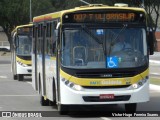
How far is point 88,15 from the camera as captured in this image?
612 inches

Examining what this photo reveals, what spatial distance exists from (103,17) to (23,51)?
1884 cm

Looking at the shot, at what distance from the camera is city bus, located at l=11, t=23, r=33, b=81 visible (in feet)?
110


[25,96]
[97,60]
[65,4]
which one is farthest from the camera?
[65,4]

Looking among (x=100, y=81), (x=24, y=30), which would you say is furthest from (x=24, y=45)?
(x=100, y=81)

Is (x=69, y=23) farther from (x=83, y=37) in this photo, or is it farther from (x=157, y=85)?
(x=157, y=85)

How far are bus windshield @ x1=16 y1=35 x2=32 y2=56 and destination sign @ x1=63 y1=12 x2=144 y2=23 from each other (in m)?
18.3

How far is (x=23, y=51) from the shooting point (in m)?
34.0

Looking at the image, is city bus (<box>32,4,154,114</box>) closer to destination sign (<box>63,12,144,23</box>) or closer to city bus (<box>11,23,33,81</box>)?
destination sign (<box>63,12,144,23</box>)

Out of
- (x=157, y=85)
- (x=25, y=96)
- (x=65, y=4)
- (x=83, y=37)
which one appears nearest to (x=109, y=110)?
(x=83, y=37)

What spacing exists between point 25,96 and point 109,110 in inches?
251

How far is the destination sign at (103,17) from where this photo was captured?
50.6 feet

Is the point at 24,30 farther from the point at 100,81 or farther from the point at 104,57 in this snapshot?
the point at 100,81

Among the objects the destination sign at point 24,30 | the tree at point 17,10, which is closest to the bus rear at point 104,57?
the destination sign at point 24,30

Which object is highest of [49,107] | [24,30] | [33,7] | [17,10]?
[33,7]
